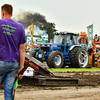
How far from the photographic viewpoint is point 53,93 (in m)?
5.35

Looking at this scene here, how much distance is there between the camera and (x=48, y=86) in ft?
20.5

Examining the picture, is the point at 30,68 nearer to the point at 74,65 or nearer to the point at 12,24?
the point at 12,24

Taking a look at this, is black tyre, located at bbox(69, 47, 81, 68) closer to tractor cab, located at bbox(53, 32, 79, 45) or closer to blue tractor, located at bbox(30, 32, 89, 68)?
blue tractor, located at bbox(30, 32, 89, 68)

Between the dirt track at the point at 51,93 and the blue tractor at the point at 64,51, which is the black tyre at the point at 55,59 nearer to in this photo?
the blue tractor at the point at 64,51

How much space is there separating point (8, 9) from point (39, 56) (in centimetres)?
1025

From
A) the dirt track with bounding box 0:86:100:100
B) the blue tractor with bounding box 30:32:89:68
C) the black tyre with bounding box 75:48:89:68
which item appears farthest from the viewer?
the black tyre with bounding box 75:48:89:68

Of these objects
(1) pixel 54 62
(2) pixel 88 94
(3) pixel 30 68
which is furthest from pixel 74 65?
(2) pixel 88 94

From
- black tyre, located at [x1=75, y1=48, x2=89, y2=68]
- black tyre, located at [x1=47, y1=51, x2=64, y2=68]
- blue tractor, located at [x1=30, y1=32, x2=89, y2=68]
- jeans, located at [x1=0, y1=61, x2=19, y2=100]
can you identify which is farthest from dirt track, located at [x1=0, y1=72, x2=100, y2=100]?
black tyre, located at [x1=75, y1=48, x2=89, y2=68]

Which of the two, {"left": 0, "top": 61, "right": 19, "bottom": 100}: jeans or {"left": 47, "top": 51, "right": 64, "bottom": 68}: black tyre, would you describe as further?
{"left": 47, "top": 51, "right": 64, "bottom": 68}: black tyre

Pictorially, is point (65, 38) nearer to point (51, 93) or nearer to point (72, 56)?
point (72, 56)

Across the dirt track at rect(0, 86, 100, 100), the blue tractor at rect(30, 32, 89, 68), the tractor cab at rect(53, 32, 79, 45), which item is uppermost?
the tractor cab at rect(53, 32, 79, 45)

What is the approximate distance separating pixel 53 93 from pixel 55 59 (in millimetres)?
7268

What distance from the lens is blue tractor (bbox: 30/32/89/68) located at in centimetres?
1291

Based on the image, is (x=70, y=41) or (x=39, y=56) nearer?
(x=39, y=56)
